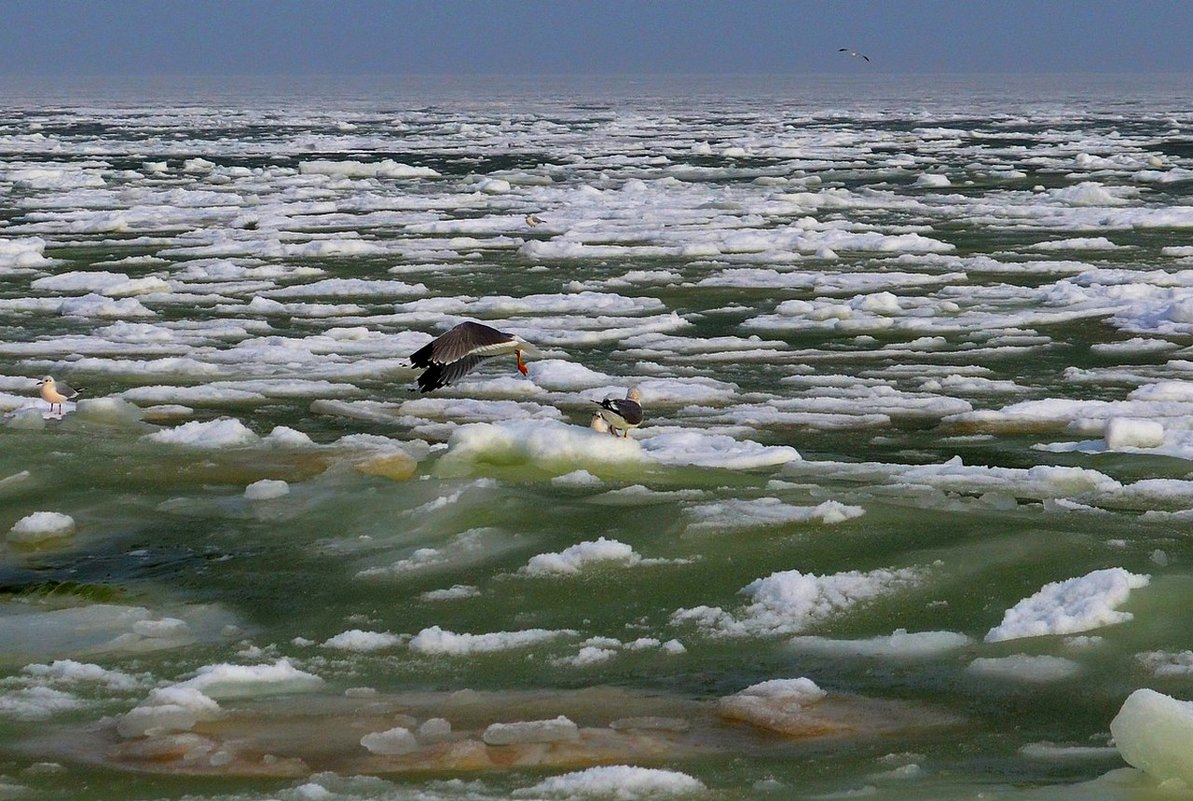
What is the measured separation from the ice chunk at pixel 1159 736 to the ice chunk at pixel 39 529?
4.68 metres

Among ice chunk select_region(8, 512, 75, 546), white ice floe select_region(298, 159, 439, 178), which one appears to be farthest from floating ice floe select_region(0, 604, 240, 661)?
white ice floe select_region(298, 159, 439, 178)

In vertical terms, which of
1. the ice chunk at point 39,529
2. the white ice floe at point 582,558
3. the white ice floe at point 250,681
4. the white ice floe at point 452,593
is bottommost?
the white ice floe at point 250,681

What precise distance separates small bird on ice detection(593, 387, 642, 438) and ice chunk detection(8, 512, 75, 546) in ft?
→ 8.66

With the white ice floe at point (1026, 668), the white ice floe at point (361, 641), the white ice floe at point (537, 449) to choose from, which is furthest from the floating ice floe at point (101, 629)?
the white ice floe at point (1026, 668)

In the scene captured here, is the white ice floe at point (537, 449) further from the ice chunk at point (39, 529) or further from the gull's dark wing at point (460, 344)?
the ice chunk at point (39, 529)

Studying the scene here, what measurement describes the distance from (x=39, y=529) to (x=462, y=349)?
2626mm

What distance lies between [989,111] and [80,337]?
5703cm

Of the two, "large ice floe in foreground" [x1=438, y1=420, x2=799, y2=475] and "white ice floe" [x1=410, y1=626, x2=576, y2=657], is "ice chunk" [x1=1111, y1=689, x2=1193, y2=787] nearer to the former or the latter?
"white ice floe" [x1=410, y1=626, x2=576, y2=657]

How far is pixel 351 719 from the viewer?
5.21 meters

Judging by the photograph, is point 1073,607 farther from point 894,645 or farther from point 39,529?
point 39,529

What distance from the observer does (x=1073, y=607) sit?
5.89m

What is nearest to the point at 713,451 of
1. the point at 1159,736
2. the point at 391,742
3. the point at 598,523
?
the point at 598,523

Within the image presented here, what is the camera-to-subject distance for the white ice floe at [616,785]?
4520 mm

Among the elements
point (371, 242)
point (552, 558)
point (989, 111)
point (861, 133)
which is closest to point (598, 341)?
point (552, 558)
